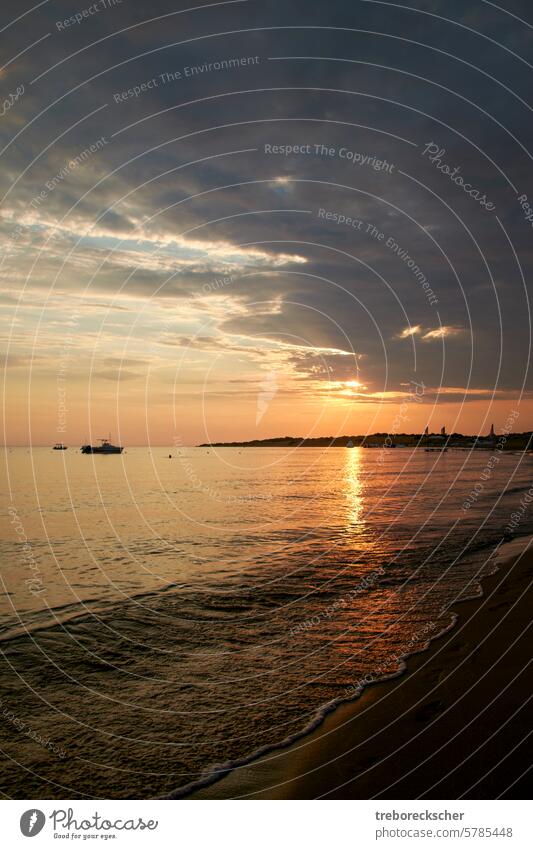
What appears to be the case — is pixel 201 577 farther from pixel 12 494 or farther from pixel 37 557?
pixel 12 494

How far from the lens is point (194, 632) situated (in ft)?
50.6

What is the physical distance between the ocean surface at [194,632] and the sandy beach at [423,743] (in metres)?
0.57

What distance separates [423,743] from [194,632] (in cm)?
853

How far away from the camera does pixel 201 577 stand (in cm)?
2223

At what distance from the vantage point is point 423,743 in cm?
821

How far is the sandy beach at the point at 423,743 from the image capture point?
287 inches

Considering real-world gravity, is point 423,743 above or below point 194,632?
above

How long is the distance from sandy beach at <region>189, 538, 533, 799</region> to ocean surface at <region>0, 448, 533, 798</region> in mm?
573

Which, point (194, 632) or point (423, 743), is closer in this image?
point (423, 743)

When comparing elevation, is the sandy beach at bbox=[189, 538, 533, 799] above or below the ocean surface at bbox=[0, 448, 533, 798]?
above

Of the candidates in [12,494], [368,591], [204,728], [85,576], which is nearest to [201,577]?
[85,576]

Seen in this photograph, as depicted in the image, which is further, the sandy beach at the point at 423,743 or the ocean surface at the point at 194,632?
the ocean surface at the point at 194,632

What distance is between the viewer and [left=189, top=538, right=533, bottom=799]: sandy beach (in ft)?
23.9

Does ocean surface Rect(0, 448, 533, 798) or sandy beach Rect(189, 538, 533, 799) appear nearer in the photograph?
sandy beach Rect(189, 538, 533, 799)
